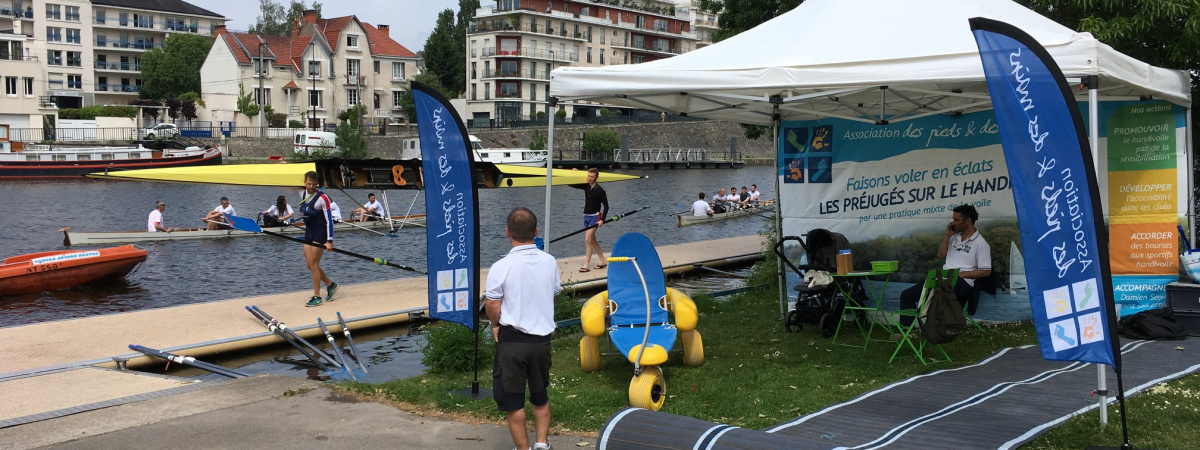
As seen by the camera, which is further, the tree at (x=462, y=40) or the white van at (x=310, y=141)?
the tree at (x=462, y=40)

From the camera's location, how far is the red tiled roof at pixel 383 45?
311 feet

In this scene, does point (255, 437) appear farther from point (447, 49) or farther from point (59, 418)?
point (447, 49)

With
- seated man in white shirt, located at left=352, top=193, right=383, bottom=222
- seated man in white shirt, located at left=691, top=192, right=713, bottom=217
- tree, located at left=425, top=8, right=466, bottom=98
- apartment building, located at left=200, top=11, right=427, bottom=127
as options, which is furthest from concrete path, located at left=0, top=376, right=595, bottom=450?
tree, located at left=425, top=8, right=466, bottom=98

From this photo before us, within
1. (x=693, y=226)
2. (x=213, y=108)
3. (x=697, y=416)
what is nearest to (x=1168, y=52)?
(x=697, y=416)

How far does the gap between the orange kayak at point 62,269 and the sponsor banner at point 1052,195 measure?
16060 mm

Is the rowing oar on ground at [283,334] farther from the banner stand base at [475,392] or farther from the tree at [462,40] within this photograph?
Answer: the tree at [462,40]

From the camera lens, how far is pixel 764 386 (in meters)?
8.22

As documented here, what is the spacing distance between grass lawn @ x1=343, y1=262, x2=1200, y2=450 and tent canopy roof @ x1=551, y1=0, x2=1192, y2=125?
244 centimetres

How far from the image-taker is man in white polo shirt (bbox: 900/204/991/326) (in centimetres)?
993

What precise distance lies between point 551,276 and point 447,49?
100 metres

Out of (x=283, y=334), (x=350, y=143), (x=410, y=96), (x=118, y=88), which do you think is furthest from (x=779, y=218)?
(x=118, y=88)

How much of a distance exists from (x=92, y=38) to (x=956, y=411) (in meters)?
106

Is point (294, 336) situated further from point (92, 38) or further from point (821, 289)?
point (92, 38)

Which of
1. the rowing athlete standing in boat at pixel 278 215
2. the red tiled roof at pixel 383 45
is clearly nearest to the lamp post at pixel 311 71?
the red tiled roof at pixel 383 45
